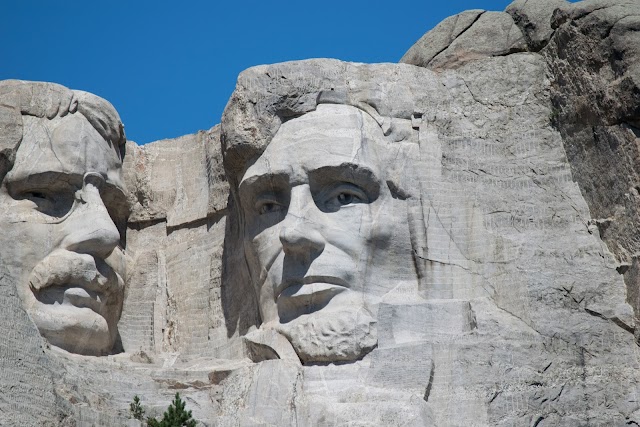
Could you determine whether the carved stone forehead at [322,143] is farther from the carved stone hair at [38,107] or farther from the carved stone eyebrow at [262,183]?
the carved stone hair at [38,107]

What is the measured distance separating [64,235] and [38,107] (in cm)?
130


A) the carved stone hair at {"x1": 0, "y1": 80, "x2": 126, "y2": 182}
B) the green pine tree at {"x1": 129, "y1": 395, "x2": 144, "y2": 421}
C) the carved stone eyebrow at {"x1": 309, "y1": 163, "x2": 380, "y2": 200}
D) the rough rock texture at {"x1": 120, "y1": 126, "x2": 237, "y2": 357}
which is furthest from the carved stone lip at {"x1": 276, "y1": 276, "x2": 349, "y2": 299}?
the carved stone hair at {"x1": 0, "y1": 80, "x2": 126, "y2": 182}

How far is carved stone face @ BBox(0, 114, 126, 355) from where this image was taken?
18.2m

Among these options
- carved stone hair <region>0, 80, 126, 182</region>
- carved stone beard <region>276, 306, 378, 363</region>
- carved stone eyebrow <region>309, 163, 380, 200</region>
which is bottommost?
carved stone beard <region>276, 306, 378, 363</region>

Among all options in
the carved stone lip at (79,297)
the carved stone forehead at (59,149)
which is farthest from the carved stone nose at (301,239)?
the carved stone forehead at (59,149)

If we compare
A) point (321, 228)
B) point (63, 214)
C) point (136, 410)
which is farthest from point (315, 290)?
point (63, 214)

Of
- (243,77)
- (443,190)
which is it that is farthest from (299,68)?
(443,190)

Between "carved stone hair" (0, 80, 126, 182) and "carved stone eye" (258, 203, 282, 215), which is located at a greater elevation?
"carved stone hair" (0, 80, 126, 182)

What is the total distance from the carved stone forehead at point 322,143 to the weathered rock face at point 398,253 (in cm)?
2

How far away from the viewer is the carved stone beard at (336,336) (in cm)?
1734

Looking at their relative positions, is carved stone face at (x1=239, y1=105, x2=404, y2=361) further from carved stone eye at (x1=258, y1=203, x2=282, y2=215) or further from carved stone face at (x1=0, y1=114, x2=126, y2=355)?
carved stone face at (x1=0, y1=114, x2=126, y2=355)

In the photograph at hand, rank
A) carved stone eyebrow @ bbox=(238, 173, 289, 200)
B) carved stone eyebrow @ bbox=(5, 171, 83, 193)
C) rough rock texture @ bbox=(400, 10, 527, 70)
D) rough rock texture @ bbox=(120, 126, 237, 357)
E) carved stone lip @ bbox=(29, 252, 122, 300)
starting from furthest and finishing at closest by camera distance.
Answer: rough rock texture @ bbox=(400, 10, 527, 70) < rough rock texture @ bbox=(120, 126, 237, 357) < carved stone eyebrow @ bbox=(5, 171, 83, 193) < carved stone lip @ bbox=(29, 252, 122, 300) < carved stone eyebrow @ bbox=(238, 173, 289, 200)

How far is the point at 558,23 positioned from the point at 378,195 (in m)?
2.41

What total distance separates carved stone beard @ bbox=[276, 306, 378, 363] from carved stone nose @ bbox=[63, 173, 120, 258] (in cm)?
210
